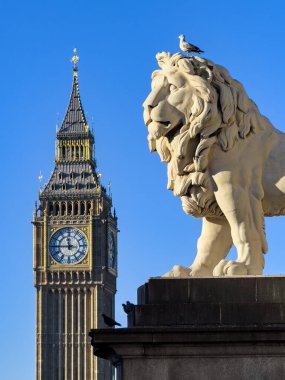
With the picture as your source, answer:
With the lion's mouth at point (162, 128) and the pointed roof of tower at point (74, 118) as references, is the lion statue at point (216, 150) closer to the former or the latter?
the lion's mouth at point (162, 128)

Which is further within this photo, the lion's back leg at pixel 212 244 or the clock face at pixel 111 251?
the clock face at pixel 111 251

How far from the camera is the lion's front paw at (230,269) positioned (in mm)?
15367

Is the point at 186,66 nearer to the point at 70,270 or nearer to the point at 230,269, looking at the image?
the point at 230,269

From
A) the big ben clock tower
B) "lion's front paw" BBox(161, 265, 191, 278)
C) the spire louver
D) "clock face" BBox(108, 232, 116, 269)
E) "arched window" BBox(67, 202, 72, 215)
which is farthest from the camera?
→ the spire louver

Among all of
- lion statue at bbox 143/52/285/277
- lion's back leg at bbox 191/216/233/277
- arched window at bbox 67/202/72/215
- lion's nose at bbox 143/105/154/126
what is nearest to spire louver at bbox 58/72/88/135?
arched window at bbox 67/202/72/215

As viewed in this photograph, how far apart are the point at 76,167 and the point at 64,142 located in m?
3.20

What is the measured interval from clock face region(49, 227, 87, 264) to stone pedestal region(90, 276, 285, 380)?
427 ft

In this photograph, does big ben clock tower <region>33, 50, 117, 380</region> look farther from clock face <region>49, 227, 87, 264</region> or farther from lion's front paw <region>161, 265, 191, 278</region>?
lion's front paw <region>161, 265, 191, 278</region>

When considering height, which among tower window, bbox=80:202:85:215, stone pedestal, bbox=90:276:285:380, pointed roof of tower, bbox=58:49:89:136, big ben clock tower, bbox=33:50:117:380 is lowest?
stone pedestal, bbox=90:276:285:380

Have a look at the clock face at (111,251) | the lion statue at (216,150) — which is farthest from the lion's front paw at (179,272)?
the clock face at (111,251)

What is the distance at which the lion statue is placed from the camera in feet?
51.1

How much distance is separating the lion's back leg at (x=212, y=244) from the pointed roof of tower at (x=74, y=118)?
133 m

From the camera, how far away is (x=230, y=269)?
15375 mm

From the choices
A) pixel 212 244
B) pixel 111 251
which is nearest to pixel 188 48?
pixel 212 244
